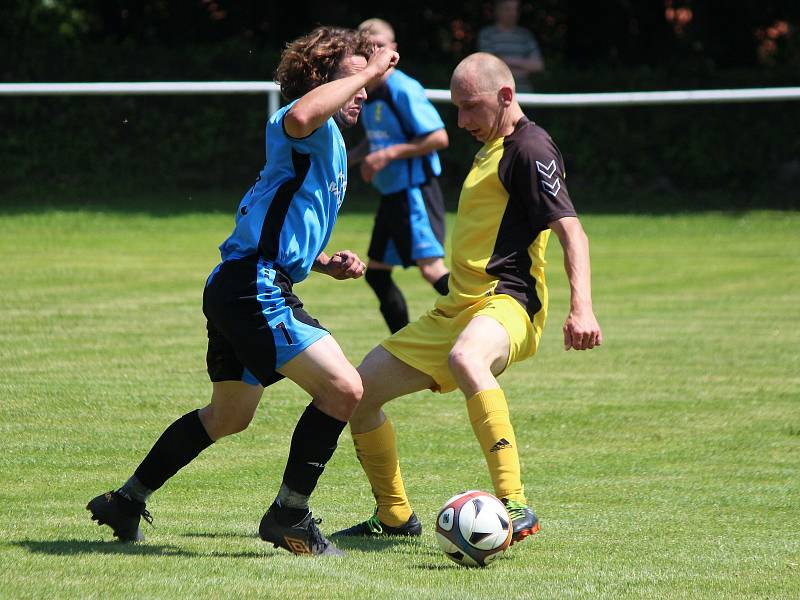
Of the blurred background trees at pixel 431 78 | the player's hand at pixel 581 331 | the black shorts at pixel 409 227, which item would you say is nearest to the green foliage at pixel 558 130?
the blurred background trees at pixel 431 78

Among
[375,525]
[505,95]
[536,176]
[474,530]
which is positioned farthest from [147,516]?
[505,95]

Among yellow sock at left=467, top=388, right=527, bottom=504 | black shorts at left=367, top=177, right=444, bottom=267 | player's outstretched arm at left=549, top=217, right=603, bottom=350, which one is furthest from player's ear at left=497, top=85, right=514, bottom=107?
black shorts at left=367, top=177, right=444, bottom=267

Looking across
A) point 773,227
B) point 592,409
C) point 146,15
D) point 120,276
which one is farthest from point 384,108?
point 146,15

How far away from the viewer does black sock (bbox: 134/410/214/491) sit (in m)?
5.58

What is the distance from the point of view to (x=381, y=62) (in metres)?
5.19

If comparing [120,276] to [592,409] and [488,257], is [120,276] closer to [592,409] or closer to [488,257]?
[592,409]

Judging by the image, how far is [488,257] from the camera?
591cm

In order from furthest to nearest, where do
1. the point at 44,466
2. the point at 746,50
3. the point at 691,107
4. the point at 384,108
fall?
the point at 746,50
the point at 691,107
the point at 384,108
the point at 44,466

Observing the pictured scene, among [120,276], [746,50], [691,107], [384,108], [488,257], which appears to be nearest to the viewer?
[488,257]

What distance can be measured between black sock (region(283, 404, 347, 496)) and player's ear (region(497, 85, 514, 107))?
1.55m

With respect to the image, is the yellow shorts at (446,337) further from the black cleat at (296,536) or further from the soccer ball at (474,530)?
the black cleat at (296,536)

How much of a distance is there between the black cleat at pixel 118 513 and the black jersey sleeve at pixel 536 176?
1.97 metres

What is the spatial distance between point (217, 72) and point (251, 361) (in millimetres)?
16789

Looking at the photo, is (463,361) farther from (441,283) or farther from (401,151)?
(401,151)
